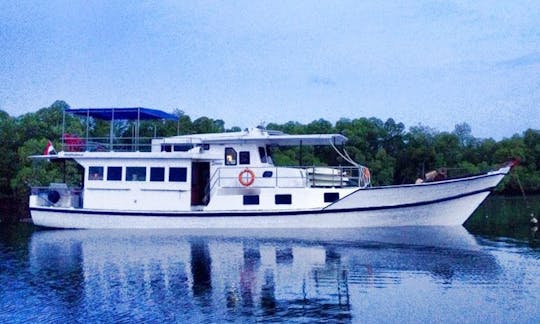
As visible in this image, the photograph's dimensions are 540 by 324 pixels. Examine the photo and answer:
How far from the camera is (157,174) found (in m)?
23.9

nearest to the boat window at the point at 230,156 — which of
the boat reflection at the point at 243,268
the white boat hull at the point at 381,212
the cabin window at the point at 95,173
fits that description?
the white boat hull at the point at 381,212

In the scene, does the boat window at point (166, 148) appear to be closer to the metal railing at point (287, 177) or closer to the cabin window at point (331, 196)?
the metal railing at point (287, 177)

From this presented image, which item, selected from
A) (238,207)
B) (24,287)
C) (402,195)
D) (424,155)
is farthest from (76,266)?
(424,155)

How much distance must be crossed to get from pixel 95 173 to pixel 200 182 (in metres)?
4.08

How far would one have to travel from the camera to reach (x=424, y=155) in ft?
178

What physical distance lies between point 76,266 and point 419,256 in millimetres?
9128

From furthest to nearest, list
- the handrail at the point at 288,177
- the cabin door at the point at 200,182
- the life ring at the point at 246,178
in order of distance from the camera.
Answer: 1. the cabin door at the point at 200,182
2. the life ring at the point at 246,178
3. the handrail at the point at 288,177

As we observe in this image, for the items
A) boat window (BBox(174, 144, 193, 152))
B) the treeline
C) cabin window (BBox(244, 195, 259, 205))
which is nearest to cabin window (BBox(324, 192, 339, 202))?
cabin window (BBox(244, 195, 259, 205))

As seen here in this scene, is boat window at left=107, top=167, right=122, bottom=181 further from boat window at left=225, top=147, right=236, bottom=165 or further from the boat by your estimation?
boat window at left=225, top=147, right=236, bottom=165

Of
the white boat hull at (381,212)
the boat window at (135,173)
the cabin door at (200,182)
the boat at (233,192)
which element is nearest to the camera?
the white boat hull at (381,212)

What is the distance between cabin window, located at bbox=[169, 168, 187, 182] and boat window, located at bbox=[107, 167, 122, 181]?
80.9 inches

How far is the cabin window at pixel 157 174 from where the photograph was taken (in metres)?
23.9

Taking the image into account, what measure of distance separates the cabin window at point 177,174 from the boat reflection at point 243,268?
6.91 ft

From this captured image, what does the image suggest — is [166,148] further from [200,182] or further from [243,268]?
[243,268]
